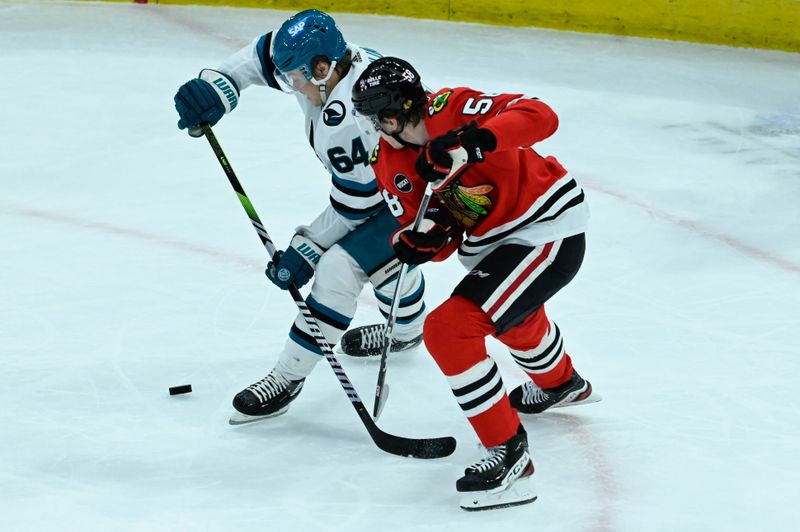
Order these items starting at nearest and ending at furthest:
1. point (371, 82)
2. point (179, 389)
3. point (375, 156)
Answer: point (371, 82)
point (375, 156)
point (179, 389)

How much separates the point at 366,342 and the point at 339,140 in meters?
0.71

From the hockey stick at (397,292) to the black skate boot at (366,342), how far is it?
1.09 feet

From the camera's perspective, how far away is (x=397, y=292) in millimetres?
2662

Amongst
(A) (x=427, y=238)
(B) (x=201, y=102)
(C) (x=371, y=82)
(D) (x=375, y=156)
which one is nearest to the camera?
(C) (x=371, y=82)

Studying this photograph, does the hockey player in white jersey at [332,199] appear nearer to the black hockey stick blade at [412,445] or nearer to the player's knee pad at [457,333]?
the black hockey stick blade at [412,445]

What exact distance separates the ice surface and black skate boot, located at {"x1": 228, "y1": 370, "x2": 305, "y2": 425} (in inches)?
1.5

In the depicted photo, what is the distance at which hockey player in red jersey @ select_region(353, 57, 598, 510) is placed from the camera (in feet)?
7.71

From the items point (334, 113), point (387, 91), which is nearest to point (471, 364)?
point (387, 91)

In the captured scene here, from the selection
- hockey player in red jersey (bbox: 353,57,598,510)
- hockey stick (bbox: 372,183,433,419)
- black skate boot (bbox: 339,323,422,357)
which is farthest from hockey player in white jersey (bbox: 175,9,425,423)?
black skate boot (bbox: 339,323,422,357)

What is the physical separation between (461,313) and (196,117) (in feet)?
2.84

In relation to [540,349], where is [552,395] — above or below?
below

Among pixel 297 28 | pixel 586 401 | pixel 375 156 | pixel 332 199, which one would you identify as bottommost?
→ pixel 586 401

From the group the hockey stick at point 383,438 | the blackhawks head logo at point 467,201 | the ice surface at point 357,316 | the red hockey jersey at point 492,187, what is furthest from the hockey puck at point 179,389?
the blackhawks head logo at point 467,201

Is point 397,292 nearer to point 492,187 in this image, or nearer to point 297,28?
point 492,187
